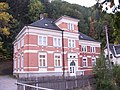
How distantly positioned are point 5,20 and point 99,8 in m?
38.7

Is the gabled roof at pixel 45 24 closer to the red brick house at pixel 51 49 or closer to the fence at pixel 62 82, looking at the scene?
the red brick house at pixel 51 49

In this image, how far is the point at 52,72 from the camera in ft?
111

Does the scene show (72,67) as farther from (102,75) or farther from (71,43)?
(102,75)

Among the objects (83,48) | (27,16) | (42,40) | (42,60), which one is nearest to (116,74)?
(42,60)

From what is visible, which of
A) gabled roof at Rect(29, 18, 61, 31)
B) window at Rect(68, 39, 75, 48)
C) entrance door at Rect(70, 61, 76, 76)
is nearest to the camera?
gabled roof at Rect(29, 18, 61, 31)

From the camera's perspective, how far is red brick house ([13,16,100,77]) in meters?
32.0

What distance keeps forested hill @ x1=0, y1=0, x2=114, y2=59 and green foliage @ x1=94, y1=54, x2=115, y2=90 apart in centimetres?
1677

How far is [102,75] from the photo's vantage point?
2706 cm

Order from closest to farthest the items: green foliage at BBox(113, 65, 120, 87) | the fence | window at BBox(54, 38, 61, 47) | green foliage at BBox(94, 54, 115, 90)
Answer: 1. the fence
2. green foliage at BBox(94, 54, 115, 90)
3. green foliage at BBox(113, 65, 120, 87)
4. window at BBox(54, 38, 61, 47)

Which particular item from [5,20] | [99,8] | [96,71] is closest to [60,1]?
[5,20]

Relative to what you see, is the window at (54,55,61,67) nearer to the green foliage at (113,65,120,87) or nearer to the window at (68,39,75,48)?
the window at (68,39,75,48)

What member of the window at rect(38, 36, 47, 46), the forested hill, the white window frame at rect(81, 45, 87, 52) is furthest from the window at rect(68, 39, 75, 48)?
the forested hill

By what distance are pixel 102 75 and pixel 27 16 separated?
114 feet

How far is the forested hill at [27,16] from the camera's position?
1745 inches
